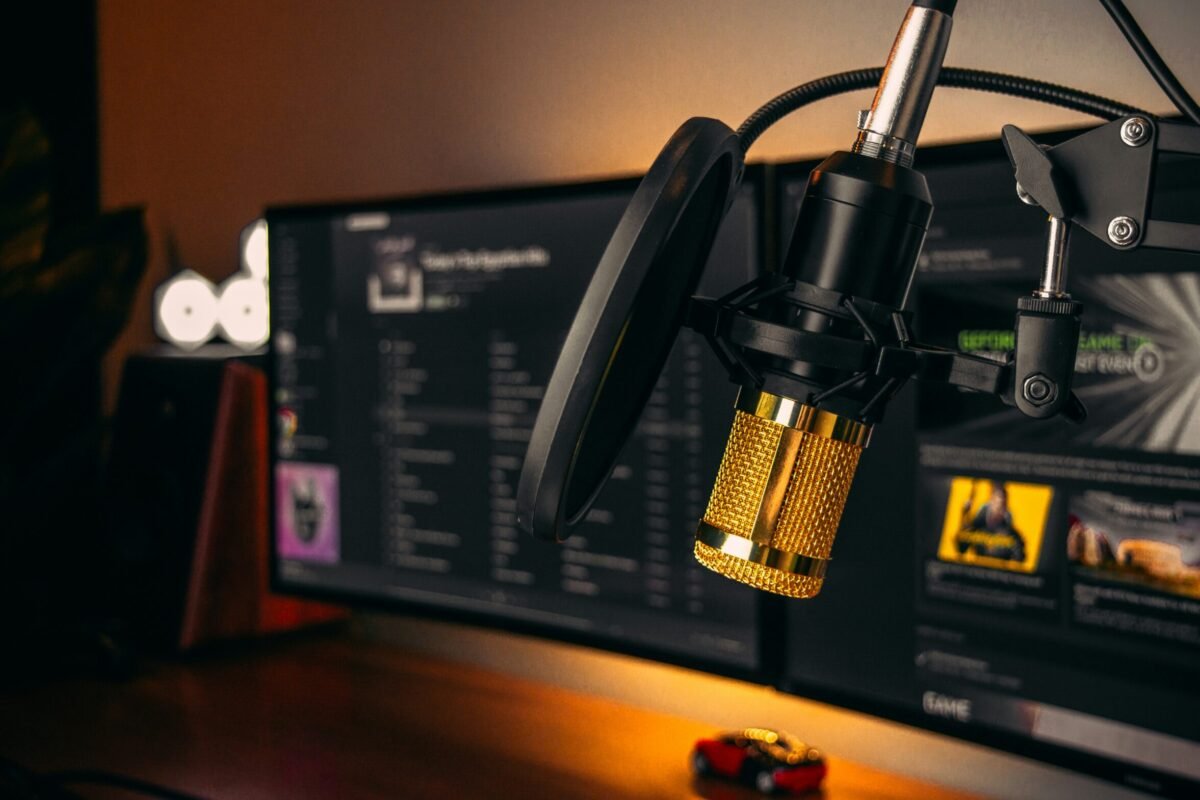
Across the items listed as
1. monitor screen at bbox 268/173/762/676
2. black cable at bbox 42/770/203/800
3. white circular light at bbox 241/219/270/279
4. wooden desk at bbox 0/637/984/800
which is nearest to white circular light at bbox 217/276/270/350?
white circular light at bbox 241/219/270/279

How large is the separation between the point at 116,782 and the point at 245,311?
585 millimetres

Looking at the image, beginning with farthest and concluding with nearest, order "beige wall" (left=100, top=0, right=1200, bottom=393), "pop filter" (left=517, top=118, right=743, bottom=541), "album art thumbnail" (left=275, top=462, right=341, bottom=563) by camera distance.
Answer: "album art thumbnail" (left=275, top=462, right=341, bottom=563) → "beige wall" (left=100, top=0, right=1200, bottom=393) → "pop filter" (left=517, top=118, right=743, bottom=541)

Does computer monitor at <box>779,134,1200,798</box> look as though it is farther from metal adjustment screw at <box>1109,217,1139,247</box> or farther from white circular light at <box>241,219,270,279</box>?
white circular light at <box>241,219,270,279</box>

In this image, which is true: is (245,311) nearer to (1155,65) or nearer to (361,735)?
(361,735)

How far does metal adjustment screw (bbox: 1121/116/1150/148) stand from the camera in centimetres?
41

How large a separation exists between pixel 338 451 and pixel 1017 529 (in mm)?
620

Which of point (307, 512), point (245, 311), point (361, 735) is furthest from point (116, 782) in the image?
point (245, 311)

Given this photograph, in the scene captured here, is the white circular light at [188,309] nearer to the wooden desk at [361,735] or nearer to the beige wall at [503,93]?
the beige wall at [503,93]

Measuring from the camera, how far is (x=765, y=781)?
803mm

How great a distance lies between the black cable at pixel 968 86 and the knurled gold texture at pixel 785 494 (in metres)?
0.13

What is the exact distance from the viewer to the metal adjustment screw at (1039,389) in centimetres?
39

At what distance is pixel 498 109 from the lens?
110 cm

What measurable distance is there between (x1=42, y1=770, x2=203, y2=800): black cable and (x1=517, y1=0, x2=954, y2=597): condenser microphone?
1.73 ft

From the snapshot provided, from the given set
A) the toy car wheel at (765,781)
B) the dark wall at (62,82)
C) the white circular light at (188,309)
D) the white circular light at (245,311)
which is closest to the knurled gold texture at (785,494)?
the toy car wheel at (765,781)
